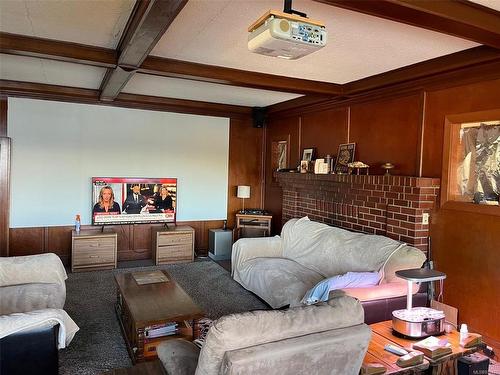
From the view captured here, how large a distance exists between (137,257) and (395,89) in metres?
4.38

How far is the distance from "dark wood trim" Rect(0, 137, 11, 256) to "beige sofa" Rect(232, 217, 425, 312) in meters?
3.10

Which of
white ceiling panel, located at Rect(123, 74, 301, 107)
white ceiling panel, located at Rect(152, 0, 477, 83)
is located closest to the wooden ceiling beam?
white ceiling panel, located at Rect(152, 0, 477, 83)

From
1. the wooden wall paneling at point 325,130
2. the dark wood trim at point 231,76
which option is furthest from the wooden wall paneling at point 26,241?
the wooden wall paneling at point 325,130

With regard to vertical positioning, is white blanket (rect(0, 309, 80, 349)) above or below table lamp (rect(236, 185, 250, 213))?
below

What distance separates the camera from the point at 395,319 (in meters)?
2.28

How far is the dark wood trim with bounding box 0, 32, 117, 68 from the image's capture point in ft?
9.94

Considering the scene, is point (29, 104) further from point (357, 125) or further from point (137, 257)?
point (357, 125)

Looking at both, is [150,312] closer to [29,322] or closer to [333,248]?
[29,322]

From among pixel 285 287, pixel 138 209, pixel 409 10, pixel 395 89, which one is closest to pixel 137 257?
pixel 138 209

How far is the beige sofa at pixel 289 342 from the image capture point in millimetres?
1546

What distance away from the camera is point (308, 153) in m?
5.46

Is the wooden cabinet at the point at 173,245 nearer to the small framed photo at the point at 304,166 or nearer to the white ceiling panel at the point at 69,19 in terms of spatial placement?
the small framed photo at the point at 304,166

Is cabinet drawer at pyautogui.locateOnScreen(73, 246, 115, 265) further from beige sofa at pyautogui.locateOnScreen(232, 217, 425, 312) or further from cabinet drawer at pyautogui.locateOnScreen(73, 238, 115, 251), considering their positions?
beige sofa at pyautogui.locateOnScreen(232, 217, 425, 312)

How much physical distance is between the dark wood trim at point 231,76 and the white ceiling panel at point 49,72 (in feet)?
2.94
